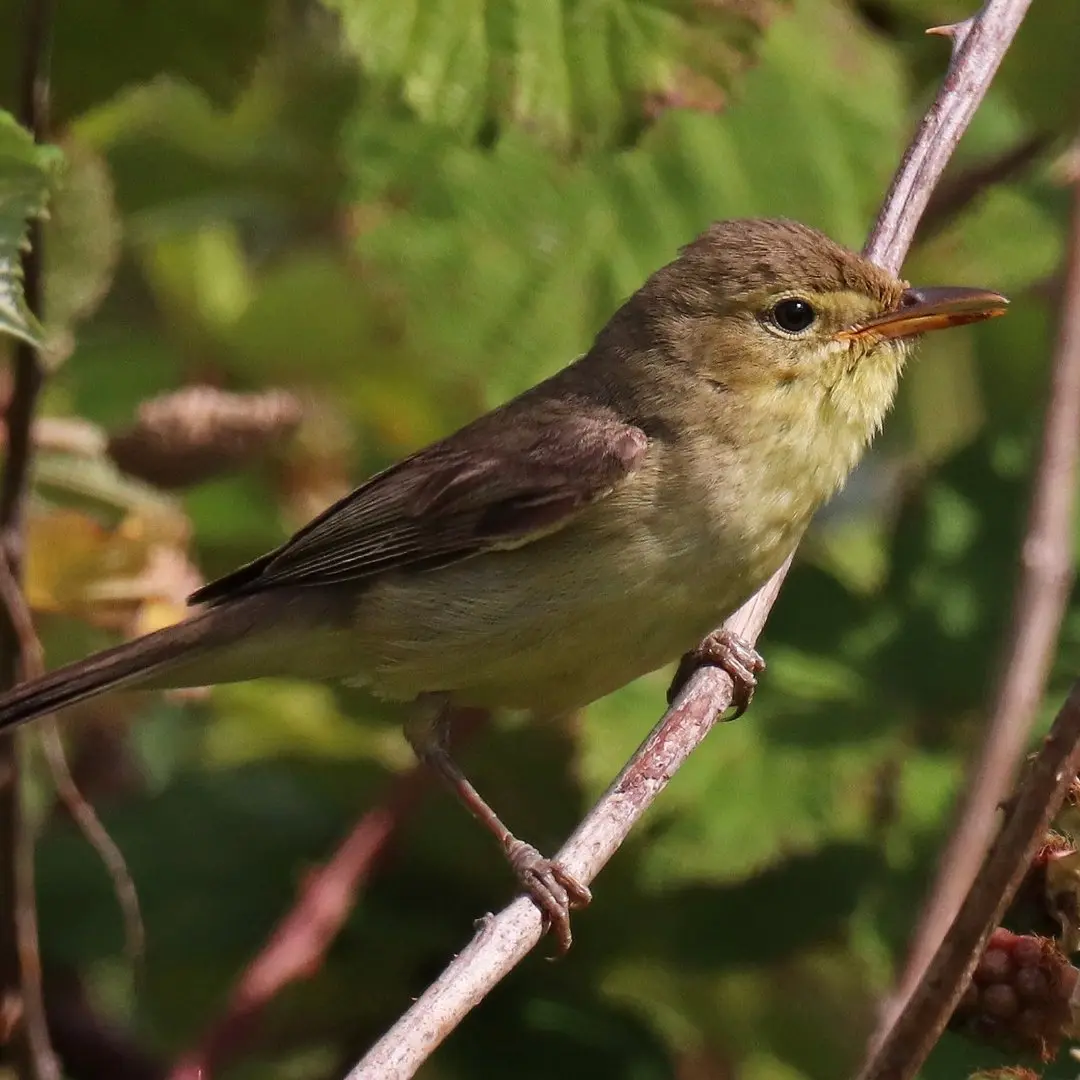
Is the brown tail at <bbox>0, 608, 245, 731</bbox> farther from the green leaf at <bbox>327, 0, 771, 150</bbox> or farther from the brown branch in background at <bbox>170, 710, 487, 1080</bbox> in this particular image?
the green leaf at <bbox>327, 0, 771, 150</bbox>

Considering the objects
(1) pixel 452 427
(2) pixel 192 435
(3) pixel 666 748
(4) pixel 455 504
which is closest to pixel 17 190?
(2) pixel 192 435

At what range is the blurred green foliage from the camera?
3.58 m

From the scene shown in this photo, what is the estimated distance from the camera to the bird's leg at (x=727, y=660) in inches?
140

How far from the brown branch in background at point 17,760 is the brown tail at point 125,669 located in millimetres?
97

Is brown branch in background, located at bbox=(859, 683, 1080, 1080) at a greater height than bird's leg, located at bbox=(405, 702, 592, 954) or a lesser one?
greater

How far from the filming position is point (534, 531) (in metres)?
3.58

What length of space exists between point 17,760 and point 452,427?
1.52m

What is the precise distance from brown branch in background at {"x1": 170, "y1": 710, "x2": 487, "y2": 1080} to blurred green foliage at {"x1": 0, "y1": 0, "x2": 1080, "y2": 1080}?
0.21 m

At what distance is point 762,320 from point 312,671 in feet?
3.93

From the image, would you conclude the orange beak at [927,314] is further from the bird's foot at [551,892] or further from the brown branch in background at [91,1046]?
the brown branch in background at [91,1046]

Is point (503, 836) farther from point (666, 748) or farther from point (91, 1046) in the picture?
point (91, 1046)

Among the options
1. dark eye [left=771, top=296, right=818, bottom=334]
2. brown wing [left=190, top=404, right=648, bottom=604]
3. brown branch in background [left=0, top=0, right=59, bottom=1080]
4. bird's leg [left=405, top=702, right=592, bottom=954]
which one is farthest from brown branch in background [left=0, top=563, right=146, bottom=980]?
dark eye [left=771, top=296, right=818, bottom=334]

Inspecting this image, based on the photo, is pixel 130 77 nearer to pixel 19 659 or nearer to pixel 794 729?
pixel 19 659

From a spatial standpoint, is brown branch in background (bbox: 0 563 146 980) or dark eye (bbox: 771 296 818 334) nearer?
brown branch in background (bbox: 0 563 146 980)
